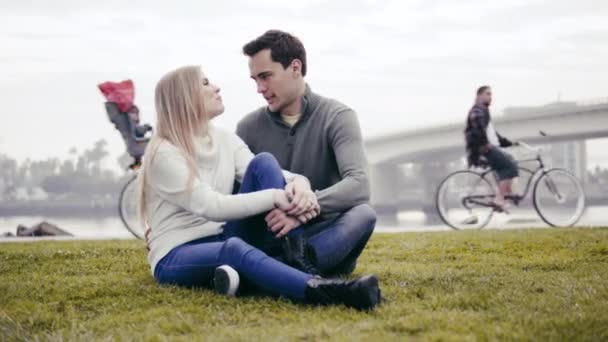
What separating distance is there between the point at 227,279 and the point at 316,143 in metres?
1.13

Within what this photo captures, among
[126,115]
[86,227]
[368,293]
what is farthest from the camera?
[86,227]

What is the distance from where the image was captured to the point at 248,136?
4.84 metres

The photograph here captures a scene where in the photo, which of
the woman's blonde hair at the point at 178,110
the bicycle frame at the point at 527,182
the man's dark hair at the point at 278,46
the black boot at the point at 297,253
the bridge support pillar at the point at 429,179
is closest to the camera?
the black boot at the point at 297,253

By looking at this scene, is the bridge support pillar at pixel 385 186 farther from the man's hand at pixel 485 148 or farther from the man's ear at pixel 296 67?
the man's ear at pixel 296 67

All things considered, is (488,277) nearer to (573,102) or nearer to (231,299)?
(231,299)

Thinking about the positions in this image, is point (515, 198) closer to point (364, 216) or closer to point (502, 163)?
point (502, 163)

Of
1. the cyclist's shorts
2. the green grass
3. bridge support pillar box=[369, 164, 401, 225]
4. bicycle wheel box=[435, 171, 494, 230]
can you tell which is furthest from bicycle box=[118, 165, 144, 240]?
bridge support pillar box=[369, 164, 401, 225]

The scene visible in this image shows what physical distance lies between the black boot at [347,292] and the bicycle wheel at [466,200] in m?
7.54

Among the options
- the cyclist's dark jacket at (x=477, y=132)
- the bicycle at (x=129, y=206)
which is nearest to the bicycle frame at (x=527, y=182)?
the cyclist's dark jacket at (x=477, y=132)

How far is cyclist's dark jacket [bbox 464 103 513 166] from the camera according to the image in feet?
35.4

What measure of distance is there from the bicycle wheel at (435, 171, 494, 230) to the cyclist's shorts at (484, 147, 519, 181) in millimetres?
243

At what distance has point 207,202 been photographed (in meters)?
3.87

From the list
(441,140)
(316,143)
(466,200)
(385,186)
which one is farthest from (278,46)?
(385,186)

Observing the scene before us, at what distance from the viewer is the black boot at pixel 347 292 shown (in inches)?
138
